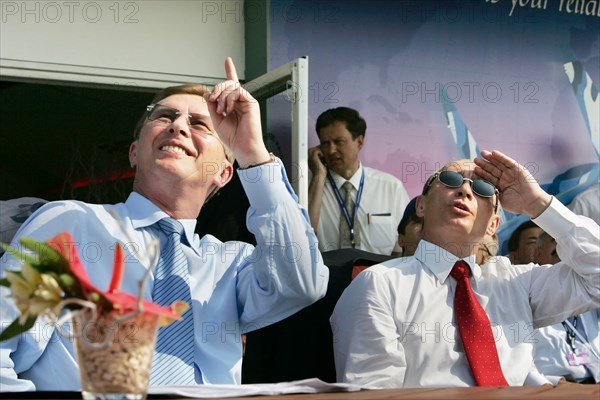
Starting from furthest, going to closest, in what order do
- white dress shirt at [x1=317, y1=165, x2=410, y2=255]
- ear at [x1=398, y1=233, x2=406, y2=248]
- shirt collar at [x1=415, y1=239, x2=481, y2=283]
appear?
white dress shirt at [x1=317, y1=165, x2=410, y2=255]
ear at [x1=398, y1=233, x2=406, y2=248]
shirt collar at [x1=415, y1=239, x2=481, y2=283]

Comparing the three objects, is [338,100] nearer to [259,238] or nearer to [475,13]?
[475,13]

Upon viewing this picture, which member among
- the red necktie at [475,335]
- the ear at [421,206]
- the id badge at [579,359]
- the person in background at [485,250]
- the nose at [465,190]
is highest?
the nose at [465,190]

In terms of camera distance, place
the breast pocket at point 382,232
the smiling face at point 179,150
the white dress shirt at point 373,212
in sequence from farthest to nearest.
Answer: the breast pocket at point 382,232, the white dress shirt at point 373,212, the smiling face at point 179,150

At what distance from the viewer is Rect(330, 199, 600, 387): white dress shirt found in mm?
2920

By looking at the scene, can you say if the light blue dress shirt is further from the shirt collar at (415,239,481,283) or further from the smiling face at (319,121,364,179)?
the smiling face at (319,121,364,179)

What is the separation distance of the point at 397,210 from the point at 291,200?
8.81ft

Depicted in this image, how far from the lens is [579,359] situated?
4539 millimetres

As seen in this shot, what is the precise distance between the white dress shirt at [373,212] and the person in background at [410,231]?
0.48 meters

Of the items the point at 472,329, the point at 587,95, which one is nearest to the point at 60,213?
the point at 472,329

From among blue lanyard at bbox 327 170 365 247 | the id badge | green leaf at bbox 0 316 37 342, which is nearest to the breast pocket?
blue lanyard at bbox 327 170 365 247

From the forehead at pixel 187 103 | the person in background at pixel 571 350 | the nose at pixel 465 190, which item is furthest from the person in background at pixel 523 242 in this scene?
the forehead at pixel 187 103

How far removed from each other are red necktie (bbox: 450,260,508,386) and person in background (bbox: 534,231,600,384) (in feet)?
4.75

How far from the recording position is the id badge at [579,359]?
4517 mm

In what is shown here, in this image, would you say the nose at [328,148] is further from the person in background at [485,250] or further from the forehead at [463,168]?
the forehead at [463,168]
